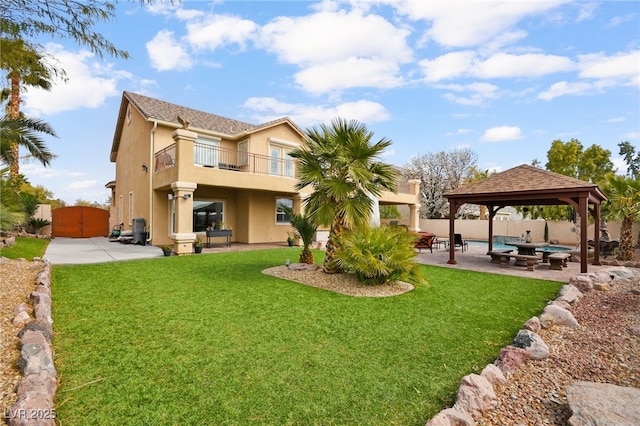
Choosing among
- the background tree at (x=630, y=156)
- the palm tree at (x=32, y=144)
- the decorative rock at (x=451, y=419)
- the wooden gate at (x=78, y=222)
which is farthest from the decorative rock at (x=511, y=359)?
the background tree at (x=630, y=156)

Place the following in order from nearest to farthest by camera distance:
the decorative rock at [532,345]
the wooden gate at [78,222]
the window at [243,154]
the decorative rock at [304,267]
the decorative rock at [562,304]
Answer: the decorative rock at [532,345] < the decorative rock at [562,304] < the decorative rock at [304,267] < the window at [243,154] < the wooden gate at [78,222]

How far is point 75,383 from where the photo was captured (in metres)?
3.25

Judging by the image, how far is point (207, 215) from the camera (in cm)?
1803

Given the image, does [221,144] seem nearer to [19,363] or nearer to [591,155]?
[19,363]

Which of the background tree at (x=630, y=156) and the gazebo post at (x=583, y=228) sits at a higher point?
the background tree at (x=630, y=156)

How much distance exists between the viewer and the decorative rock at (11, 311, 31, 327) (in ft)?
14.7

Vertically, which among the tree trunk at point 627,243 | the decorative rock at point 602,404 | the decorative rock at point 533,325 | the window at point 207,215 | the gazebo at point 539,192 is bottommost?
the decorative rock at point 533,325

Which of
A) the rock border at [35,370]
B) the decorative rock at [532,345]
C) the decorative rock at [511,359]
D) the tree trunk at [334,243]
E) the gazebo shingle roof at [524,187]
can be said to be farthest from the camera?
the gazebo shingle roof at [524,187]

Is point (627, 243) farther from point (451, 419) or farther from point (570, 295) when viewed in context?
point (451, 419)

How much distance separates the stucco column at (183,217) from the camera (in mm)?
12891

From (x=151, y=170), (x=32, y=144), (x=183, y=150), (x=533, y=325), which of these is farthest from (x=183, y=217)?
(x=533, y=325)

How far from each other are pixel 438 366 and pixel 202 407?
102 inches

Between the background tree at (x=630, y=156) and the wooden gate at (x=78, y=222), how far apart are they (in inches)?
2063

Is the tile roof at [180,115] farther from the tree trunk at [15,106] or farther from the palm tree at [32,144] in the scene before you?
the tree trunk at [15,106]
